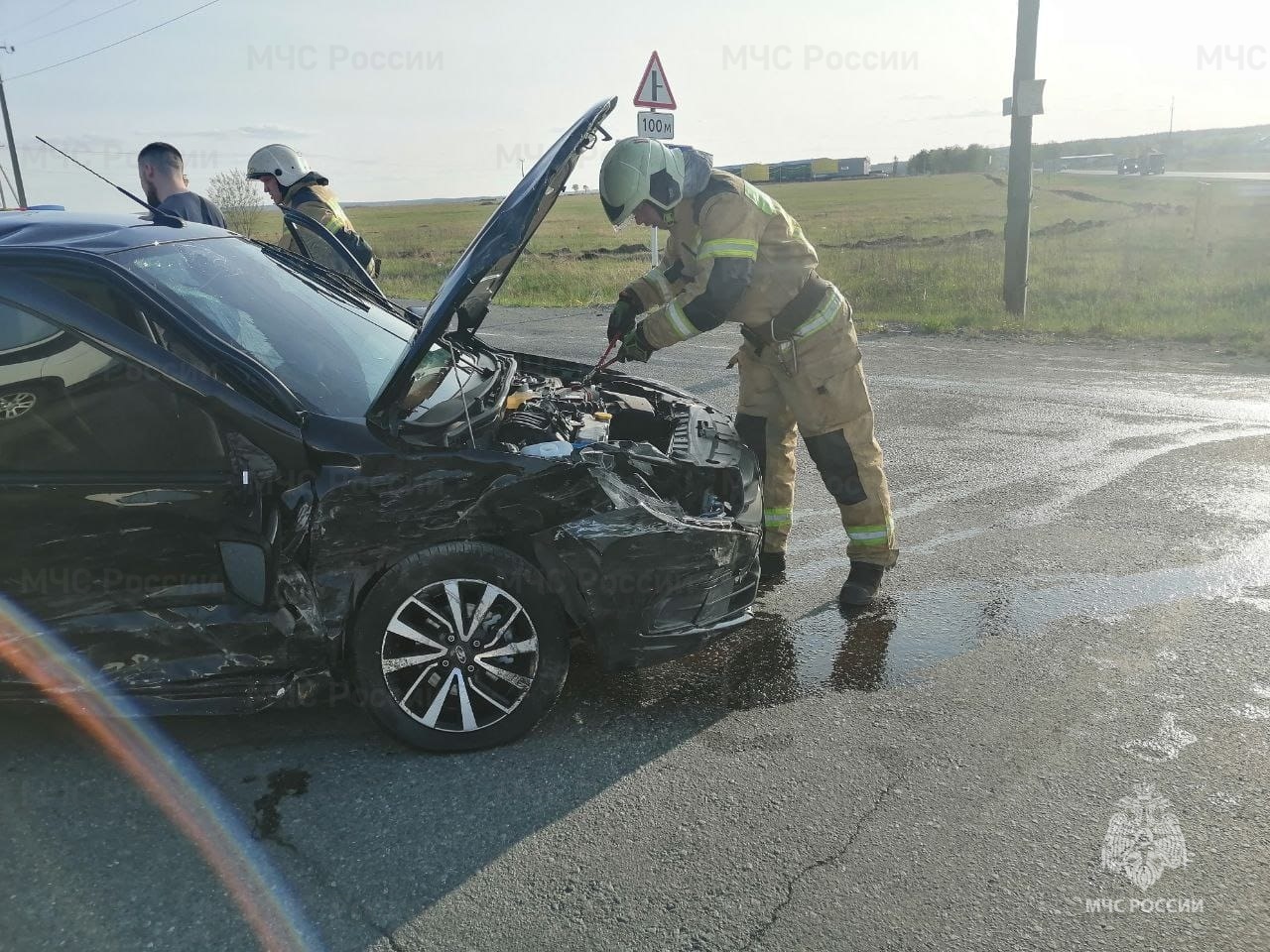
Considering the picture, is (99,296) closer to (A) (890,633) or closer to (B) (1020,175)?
(A) (890,633)

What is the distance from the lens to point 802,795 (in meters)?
2.84

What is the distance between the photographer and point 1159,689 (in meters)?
3.37

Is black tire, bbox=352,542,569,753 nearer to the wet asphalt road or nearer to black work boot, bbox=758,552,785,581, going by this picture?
the wet asphalt road

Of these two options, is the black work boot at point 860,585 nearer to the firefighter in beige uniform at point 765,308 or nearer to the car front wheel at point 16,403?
the firefighter in beige uniform at point 765,308

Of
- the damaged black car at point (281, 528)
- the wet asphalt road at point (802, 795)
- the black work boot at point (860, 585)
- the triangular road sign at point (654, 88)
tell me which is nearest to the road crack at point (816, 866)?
the wet asphalt road at point (802, 795)

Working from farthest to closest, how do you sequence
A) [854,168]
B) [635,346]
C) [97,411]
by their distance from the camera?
[854,168]
[635,346]
[97,411]

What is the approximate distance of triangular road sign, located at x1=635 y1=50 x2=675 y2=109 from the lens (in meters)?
11.5

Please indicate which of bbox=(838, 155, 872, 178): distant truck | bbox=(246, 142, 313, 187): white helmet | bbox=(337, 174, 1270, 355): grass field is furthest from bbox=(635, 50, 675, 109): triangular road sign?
bbox=(838, 155, 872, 178): distant truck

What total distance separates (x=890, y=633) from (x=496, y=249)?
214cm

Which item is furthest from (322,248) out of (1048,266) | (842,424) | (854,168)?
(854,168)

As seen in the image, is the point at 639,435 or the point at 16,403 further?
the point at 639,435

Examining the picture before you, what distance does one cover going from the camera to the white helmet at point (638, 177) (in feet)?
12.8

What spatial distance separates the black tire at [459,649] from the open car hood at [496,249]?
594mm

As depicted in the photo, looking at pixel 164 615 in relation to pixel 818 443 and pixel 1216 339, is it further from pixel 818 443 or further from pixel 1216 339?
pixel 1216 339
